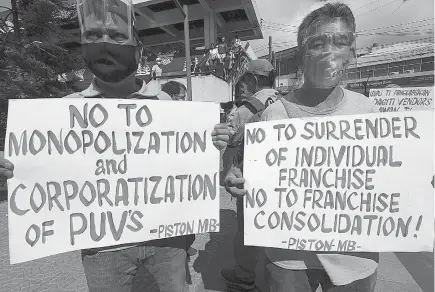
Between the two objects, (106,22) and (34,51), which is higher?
(34,51)

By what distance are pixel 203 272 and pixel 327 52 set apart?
7.79ft

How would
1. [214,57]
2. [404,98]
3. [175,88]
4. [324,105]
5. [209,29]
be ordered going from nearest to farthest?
[324,105]
[404,98]
[175,88]
[214,57]
[209,29]

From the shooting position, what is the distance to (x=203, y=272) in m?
2.86

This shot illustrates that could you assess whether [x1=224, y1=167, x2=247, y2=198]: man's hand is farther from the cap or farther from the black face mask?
the cap

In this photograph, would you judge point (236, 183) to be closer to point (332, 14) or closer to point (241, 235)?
point (332, 14)

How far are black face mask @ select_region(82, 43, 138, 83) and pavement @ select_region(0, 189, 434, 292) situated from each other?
78.3 inches

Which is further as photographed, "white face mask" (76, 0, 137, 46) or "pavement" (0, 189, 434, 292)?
"pavement" (0, 189, 434, 292)

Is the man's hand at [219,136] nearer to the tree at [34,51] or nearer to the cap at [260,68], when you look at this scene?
the cap at [260,68]

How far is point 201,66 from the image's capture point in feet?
58.5

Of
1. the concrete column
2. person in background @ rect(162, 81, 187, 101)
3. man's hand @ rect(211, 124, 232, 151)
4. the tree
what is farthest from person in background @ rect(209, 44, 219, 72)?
man's hand @ rect(211, 124, 232, 151)

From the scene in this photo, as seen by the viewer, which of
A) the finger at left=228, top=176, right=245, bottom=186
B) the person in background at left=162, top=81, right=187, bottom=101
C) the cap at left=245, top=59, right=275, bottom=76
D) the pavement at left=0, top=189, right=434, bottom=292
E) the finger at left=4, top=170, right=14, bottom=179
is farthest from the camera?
the person in background at left=162, top=81, right=187, bottom=101

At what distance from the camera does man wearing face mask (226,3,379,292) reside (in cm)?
133

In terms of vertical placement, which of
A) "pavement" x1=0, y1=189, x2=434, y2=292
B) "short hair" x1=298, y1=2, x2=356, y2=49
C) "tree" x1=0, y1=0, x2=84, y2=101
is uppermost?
"tree" x1=0, y1=0, x2=84, y2=101

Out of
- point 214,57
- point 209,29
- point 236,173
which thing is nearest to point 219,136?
point 236,173
